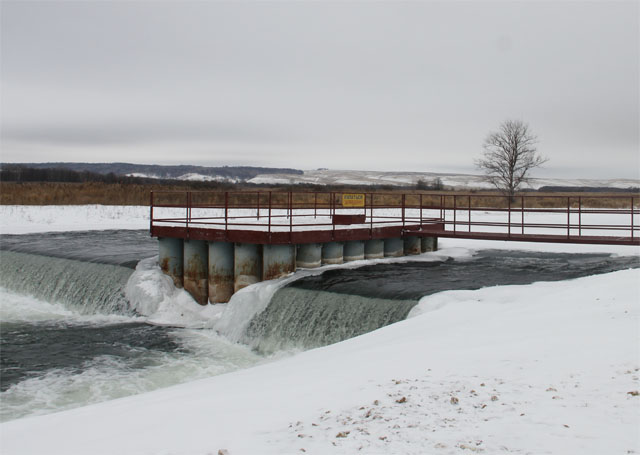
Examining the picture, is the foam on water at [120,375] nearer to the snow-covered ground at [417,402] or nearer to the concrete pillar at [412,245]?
the snow-covered ground at [417,402]

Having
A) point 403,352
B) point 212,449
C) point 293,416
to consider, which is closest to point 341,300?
point 403,352

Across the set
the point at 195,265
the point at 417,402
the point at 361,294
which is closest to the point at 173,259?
the point at 195,265

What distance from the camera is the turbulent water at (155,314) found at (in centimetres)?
1164

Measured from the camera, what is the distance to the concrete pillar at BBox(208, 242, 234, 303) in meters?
17.1

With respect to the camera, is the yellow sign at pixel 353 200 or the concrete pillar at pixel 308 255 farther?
the yellow sign at pixel 353 200

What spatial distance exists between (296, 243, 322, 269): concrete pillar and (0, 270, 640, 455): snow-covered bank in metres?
7.64

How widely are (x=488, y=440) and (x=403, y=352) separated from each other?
322 centimetres

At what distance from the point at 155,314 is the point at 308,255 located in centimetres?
482

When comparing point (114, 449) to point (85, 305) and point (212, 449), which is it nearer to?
point (212, 449)

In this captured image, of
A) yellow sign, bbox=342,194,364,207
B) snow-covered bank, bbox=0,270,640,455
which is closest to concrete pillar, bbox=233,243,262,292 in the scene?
yellow sign, bbox=342,194,364,207

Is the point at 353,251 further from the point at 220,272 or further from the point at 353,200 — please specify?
the point at 220,272

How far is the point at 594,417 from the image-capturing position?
209 inches

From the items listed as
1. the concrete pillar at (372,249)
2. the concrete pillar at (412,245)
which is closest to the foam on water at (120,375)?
the concrete pillar at (372,249)

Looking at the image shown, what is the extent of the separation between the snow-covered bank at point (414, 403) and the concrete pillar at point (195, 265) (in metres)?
9.21
